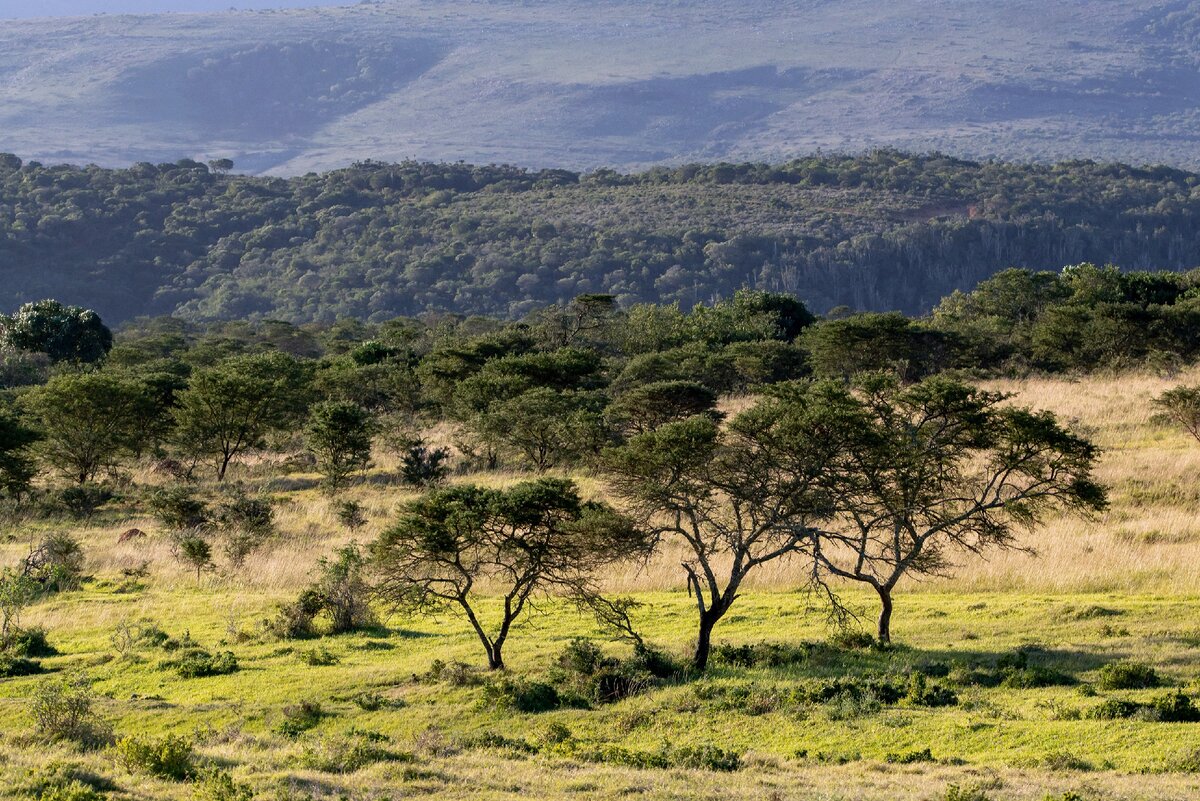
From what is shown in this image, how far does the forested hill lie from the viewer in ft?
543

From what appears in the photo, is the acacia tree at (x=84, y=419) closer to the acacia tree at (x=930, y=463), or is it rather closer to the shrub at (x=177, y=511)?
the shrub at (x=177, y=511)

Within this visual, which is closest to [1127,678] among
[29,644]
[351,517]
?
[29,644]

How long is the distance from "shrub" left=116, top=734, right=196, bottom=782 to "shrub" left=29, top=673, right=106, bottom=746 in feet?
7.01

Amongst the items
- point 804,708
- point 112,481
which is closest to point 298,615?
point 804,708

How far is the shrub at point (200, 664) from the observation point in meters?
19.8

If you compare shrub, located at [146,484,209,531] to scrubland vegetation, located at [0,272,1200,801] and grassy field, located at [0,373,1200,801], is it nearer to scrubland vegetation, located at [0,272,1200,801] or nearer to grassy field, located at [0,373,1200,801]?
scrubland vegetation, located at [0,272,1200,801]

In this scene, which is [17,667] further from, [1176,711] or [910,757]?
[1176,711]

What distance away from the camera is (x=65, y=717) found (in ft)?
51.5

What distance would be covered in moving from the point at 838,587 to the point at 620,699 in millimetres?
8312

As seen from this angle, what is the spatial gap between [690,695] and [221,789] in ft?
23.9

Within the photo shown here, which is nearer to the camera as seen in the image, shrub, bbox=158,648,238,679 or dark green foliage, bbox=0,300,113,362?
shrub, bbox=158,648,238,679

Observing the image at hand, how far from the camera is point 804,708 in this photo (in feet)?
54.4

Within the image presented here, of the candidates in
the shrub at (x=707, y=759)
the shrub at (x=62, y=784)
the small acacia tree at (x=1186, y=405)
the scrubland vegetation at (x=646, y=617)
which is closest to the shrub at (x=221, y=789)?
the scrubland vegetation at (x=646, y=617)

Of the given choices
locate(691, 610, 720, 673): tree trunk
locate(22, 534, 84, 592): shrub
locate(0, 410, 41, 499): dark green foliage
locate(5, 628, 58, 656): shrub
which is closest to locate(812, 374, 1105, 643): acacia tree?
locate(691, 610, 720, 673): tree trunk
